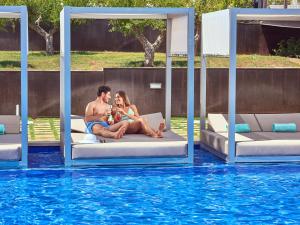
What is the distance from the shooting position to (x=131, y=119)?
14.2 m

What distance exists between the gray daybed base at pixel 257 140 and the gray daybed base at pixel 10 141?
137 inches

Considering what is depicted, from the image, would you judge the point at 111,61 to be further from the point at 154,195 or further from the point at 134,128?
the point at 154,195

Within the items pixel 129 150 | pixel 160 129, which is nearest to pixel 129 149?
pixel 129 150

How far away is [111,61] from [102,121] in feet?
63.0

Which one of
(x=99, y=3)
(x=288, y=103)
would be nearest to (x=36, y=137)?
(x=288, y=103)

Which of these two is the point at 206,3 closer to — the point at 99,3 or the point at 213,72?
the point at 99,3

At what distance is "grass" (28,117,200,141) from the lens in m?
16.4

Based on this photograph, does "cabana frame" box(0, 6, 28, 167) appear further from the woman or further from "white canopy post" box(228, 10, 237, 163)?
"white canopy post" box(228, 10, 237, 163)

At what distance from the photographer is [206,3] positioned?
96.8 ft

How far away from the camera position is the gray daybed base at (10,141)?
480 inches

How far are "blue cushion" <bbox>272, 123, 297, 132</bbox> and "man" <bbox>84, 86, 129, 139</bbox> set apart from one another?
9.67 feet

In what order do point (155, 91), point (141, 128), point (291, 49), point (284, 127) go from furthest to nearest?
1. point (291, 49)
2. point (155, 91)
3. point (284, 127)
4. point (141, 128)

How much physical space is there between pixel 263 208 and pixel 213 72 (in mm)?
13444

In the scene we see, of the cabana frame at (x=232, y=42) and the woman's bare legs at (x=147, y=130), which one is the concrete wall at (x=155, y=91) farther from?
the cabana frame at (x=232, y=42)
